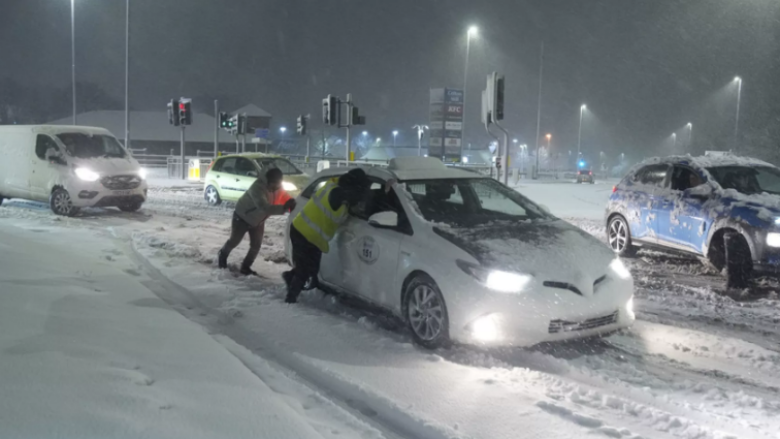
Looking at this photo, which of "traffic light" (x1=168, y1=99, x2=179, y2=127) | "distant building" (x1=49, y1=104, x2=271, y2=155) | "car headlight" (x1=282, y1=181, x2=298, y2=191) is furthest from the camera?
"distant building" (x1=49, y1=104, x2=271, y2=155)

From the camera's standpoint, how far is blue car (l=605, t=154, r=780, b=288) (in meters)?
8.52

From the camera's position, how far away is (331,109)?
71.6ft

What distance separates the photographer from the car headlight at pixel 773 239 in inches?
324

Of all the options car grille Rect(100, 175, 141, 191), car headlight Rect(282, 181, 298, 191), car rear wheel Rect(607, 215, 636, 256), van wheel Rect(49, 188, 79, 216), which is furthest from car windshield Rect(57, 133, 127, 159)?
car rear wheel Rect(607, 215, 636, 256)

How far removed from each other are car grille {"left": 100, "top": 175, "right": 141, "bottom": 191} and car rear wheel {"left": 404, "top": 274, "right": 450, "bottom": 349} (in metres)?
11.3

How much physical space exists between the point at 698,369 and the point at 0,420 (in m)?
5.03

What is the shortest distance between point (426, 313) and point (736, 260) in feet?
17.2

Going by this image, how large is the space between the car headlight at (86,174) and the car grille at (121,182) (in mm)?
151

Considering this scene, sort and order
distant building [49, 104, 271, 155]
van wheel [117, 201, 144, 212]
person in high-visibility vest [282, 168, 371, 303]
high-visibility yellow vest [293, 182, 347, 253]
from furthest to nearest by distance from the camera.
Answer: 1. distant building [49, 104, 271, 155]
2. van wheel [117, 201, 144, 212]
3. high-visibility yellow vest [293, 182, 347, 253]
4. person in high-visibility vest [282, 168, 371, 303]

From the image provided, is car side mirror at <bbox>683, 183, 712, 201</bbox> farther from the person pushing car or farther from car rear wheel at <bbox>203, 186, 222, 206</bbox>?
car rear wheel at <bbox>203, 186, 222, 206</bbox>

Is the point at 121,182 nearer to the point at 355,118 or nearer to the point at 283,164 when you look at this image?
the point at 283,164

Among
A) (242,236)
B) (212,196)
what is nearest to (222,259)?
(242,236)

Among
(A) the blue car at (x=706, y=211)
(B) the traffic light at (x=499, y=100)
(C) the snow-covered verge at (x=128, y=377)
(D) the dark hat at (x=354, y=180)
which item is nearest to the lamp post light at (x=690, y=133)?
(B) the traffic light at (x=499, y=100)

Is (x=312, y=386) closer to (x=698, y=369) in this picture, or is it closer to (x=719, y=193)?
(x=698, y=369)
